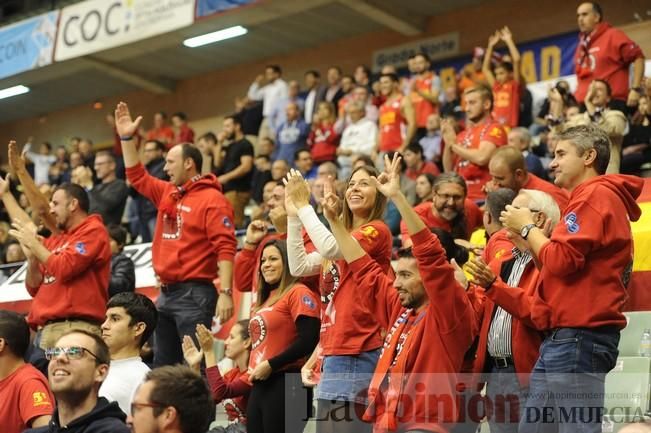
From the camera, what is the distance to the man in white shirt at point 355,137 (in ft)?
36.9

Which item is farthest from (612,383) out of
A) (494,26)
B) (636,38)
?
(494,26)

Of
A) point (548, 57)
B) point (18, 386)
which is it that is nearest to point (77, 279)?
point (18, 386)

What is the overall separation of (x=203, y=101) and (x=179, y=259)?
11956mm

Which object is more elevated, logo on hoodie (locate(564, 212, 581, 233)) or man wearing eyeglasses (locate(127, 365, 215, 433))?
logo on hoodie (locate(564, 212, 581, 233))

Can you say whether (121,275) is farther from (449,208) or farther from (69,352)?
(69,352)

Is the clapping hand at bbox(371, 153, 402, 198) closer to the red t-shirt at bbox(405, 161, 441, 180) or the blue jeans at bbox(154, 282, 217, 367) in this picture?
the blue jeans at bbox(154, 282, 217, 367)

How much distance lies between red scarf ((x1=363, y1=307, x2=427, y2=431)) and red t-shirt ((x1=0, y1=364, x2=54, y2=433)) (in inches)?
64.1

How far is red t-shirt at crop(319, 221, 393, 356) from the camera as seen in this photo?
15.6 ft

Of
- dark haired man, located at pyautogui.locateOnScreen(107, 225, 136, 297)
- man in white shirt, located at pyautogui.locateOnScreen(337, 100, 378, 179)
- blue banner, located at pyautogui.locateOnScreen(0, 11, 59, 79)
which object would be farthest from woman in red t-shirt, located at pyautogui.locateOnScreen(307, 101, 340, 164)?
blue banner, located at pyautogui.locateOnScreen(0, 11, 59, 79)

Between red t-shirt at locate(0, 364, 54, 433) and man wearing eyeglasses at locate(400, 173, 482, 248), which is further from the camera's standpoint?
man wearing eyeglasses at locate(400, 173, 482, 248)

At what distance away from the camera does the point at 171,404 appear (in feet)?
11.3

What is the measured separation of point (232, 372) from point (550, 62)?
884cm

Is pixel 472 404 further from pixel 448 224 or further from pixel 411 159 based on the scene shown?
pixel 411 159

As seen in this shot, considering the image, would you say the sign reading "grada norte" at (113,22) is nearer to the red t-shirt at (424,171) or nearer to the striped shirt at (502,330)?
the red t-shirt at (424,171)
